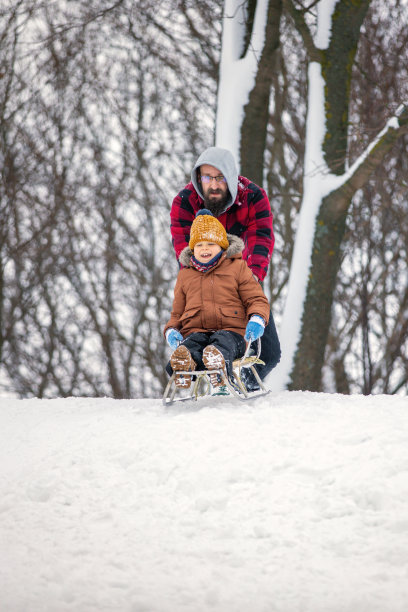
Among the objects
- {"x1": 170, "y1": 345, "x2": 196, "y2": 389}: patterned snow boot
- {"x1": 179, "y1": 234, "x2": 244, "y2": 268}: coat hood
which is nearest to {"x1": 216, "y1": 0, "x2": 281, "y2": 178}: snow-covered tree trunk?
{"x1": 179, "y1": 234, "x2": 244, "y2": 268}: coat hood

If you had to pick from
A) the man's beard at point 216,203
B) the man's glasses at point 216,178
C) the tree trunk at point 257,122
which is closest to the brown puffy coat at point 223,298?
the man's beard at point 216,203

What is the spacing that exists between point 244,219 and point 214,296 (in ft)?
2.77

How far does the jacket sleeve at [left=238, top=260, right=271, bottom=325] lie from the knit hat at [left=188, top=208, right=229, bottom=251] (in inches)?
8.3

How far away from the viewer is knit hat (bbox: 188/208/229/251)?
13.4 ft

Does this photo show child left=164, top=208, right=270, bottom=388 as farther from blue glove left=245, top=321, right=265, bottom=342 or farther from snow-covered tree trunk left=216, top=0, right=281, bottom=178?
snow-covered tree trunk left=216, top=0, right=281, bottom=178

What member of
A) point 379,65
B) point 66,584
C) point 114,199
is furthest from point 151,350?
point 66,584

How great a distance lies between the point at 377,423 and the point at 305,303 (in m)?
3.27

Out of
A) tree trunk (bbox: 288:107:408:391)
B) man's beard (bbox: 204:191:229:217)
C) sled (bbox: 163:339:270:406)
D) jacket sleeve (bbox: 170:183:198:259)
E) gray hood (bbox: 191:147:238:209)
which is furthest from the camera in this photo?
tree trunk (bbox: 288:107:408:391)

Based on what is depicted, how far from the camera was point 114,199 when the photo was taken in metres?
12.8

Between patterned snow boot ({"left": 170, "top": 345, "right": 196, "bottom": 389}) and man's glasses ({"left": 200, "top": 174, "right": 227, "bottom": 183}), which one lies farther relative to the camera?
man's glasses ({"left": 200, "top": 174, "right": 227, "bottom": 183})

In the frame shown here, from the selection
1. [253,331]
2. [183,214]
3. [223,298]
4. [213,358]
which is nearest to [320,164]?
[183,214]

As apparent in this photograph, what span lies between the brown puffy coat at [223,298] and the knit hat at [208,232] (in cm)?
9

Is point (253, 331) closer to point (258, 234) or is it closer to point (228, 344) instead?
point (228, 344)

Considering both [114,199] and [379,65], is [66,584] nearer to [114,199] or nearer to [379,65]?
[379,65]
